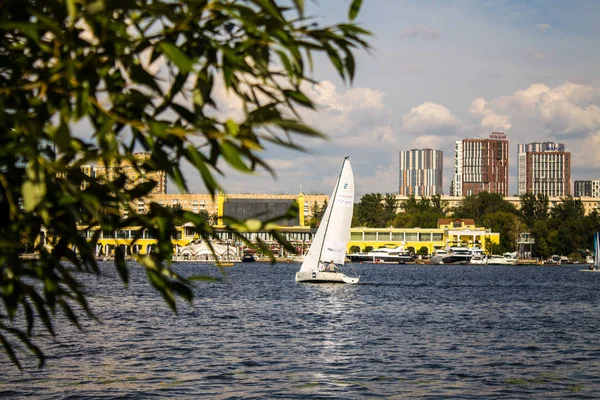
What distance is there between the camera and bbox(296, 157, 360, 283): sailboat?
70.6m

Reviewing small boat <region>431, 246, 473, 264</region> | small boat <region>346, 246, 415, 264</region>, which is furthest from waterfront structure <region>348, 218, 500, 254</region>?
small boat <region>431, 246, 473, 264</region>

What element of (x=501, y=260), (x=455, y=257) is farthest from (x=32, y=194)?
(x=501, y=260)

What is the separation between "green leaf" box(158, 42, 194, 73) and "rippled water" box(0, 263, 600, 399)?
475cm

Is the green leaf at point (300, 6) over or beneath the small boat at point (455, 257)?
over

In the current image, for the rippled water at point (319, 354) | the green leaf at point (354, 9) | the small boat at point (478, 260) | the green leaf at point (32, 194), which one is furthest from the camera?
the small boat at point (478, 260)

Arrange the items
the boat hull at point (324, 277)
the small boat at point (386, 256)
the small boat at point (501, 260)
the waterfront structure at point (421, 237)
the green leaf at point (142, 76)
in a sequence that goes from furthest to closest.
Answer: the waterfront structure at point (421, 237), the small boat at point (386, 256), the small boat at point (501, 260), the boat hull at point (324, 277), the green leaf at point (142, 76)

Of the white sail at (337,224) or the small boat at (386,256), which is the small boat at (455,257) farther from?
the white sail at (337,224)

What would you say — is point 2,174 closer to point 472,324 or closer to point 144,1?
point 144,1

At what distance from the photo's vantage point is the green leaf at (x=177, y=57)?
3.75 m

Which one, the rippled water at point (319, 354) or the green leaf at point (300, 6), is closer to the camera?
the green leaf at point (300, 6)

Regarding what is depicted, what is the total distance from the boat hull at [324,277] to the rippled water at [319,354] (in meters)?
20.4

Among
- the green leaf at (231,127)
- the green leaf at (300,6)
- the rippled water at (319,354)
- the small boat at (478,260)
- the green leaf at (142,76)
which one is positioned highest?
the green leaf at (300,6)

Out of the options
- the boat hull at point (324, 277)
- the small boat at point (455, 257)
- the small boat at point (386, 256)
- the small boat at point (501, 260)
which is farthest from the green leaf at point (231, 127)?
the small boat at point (501, 260)

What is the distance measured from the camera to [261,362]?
24.7 meters
